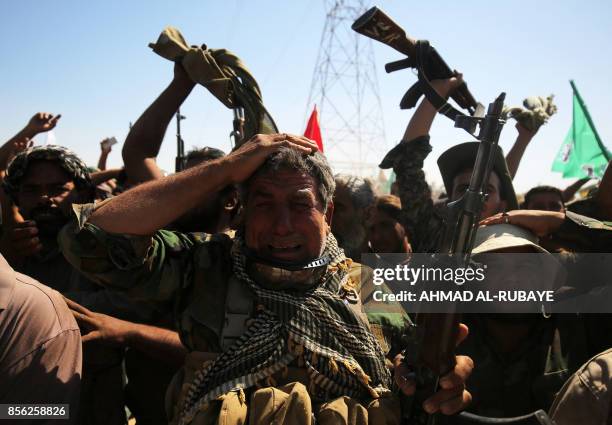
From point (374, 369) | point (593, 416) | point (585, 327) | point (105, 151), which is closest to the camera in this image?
point (593, 416)

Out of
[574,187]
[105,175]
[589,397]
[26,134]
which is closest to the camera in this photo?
[589,397]

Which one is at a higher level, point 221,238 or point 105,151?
point 105,151

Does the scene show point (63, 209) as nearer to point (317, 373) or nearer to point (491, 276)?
point (317, 373)

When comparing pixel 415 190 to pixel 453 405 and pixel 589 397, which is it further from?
pixel 589 397

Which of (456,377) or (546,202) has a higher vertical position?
(546,202)

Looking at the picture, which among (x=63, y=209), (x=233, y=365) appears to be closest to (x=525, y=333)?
(x=233, y=365)

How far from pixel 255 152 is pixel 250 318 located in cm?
70

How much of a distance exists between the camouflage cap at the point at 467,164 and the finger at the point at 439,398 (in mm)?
1873

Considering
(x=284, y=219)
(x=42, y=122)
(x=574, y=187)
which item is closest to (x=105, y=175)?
(x=42, y=122)

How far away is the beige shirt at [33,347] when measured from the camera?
183 cm

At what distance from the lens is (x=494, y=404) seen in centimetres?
262

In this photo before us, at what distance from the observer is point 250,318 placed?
221 cm

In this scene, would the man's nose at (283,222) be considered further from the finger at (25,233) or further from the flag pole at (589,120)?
the flag pole at (589,120)

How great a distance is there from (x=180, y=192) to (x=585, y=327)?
83.5 inches
